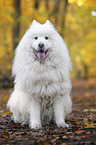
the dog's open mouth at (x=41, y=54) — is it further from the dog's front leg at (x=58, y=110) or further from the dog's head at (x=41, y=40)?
the dog's front leg at (x=58, y=110)

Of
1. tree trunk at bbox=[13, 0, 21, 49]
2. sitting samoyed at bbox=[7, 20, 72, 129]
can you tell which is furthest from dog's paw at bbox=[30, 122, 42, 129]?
tree trunk at bbox=[13, 0, 21, 49]

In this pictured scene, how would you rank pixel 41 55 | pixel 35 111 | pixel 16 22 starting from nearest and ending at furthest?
pixel 41 55, pixel 35 111, pixel 16 22

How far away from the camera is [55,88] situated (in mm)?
3988

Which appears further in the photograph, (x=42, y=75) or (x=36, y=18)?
(x=36, y=18)

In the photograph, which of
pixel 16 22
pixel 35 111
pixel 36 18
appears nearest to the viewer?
pixel 35 111

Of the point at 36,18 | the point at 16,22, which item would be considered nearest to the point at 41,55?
the point at 36,18

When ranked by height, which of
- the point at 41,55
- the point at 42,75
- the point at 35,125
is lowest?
the point at 35,125

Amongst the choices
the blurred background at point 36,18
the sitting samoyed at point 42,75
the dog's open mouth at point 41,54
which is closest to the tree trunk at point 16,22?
the blurred background at point 36,18

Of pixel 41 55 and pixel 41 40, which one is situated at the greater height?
pixel 41 40

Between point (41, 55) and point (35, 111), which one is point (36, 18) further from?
point (35, 111)

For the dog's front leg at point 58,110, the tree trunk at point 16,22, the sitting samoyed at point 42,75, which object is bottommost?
the dog's front leg at point 58,110

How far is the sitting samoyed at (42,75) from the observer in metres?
3.95

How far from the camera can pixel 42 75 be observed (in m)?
3.93

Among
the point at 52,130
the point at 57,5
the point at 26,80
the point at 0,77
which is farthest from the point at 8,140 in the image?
the point at 57,5
